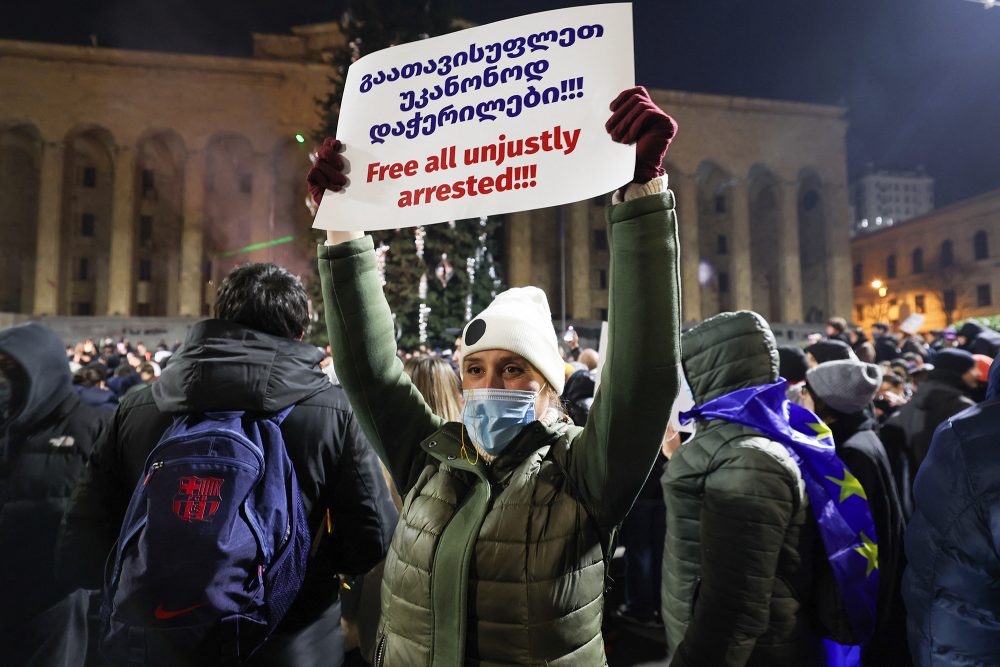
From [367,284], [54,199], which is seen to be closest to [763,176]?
[54,199]

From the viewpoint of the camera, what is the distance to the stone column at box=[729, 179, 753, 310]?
36.5 m

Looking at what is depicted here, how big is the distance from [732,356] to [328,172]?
1.73m

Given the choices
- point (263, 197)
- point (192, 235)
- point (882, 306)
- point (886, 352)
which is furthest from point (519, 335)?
point (882, 306)

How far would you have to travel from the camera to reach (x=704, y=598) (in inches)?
82.6

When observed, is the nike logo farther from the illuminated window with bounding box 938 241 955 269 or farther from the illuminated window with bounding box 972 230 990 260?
the illuminated window with bounding box 938 241 955 269

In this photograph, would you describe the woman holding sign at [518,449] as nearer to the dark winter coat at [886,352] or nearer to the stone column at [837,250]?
the dark winter coat at [886,352]

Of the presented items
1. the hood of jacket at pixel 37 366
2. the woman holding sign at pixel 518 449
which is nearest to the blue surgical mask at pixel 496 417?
the woman holding sign at pixel 518 449

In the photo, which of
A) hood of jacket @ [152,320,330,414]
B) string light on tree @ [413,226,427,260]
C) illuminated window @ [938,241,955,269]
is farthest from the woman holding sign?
illuminated window @ [938,241,955,269]

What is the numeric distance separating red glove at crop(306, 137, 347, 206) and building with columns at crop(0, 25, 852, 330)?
2633 centimetres

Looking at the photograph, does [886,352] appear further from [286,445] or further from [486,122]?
[286,445]

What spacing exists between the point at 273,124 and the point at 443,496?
33.3 m

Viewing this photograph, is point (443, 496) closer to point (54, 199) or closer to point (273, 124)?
point (273, 124)

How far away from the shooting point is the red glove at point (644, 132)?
147cm

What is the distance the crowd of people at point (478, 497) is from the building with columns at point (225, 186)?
85.4 ft
